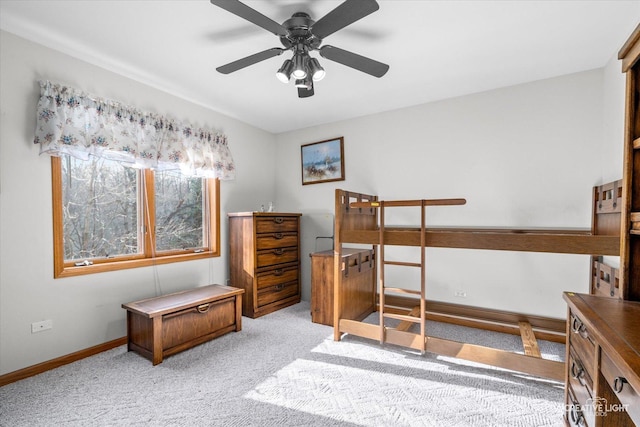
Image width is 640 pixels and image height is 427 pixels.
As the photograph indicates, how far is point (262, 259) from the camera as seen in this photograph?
3.46 meters

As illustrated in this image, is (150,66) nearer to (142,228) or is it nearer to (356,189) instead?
(142,228)

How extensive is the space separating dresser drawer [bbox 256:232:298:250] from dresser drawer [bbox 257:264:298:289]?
305mm

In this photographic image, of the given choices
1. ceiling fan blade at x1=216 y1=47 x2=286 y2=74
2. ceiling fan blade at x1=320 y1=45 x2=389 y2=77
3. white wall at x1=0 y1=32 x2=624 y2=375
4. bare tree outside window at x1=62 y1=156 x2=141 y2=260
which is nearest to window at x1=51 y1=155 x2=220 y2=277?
bare tree outside window at x1=62 y1=156 x2=141 y2=260

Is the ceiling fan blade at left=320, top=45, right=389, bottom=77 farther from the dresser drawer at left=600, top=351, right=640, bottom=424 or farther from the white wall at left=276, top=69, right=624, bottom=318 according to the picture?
the dresser drawer at left=600, top=351, right=640, bottom=424

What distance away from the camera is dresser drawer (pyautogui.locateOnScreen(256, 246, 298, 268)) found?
11.3 ft

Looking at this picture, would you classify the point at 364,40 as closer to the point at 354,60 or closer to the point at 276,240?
the point at 354,60

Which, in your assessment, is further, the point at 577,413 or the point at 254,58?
the point at 254,58

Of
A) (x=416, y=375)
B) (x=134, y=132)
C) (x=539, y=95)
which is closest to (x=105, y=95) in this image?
(x=134, y=132)

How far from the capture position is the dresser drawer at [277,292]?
345 centimetres

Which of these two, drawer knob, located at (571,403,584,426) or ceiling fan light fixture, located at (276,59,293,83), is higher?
ceiling fan light fixture, located at (276,59,293,83)

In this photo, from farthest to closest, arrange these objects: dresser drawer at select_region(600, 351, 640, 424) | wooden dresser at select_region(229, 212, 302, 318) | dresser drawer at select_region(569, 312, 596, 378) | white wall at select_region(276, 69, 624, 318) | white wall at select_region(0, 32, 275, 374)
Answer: wooden dresser at select_region(229, 212, 302, 318) < white wall at select_region(276, 69, 624, 318) < white wall at select_region(0, 32, 275, 374) < dresser drawer at select_region(569, 312, 596, 378) < dresser drawer at select_region(600, 351, 640, 424)

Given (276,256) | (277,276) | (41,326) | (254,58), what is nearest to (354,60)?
(254,58)

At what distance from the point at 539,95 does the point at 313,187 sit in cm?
275

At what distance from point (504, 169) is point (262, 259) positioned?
284 centimetres
